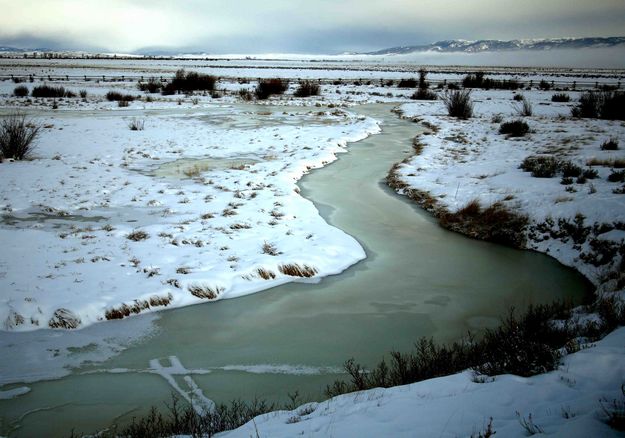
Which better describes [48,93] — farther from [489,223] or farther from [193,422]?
[193,422]

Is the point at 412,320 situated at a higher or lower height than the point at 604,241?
lower

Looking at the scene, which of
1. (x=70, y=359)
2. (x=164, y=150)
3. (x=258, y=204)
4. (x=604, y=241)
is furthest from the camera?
(x=164, y=150)

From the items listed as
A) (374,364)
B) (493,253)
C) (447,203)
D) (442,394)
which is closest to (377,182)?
(447,203)

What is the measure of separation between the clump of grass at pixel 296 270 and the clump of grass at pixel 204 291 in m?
1.16

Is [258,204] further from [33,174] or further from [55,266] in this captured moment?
[33,174]

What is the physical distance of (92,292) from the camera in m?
5.79

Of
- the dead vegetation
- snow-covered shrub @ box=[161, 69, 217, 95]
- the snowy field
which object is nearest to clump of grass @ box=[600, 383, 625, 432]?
the snowy field

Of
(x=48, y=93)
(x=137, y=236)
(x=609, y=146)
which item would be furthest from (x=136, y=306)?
(x=48, y=93)

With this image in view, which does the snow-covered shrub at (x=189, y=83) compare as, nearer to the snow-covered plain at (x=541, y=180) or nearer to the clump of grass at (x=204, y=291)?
the snow-covered plain at (x=541, y=180)

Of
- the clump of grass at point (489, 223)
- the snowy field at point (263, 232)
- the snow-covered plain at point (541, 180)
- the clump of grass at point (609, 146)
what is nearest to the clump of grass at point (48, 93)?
the snowy field at point (263, 232)

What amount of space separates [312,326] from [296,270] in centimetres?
154

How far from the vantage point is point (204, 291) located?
618 centimetres

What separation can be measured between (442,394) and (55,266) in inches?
237

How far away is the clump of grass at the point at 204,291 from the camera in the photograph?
6.15 meters
